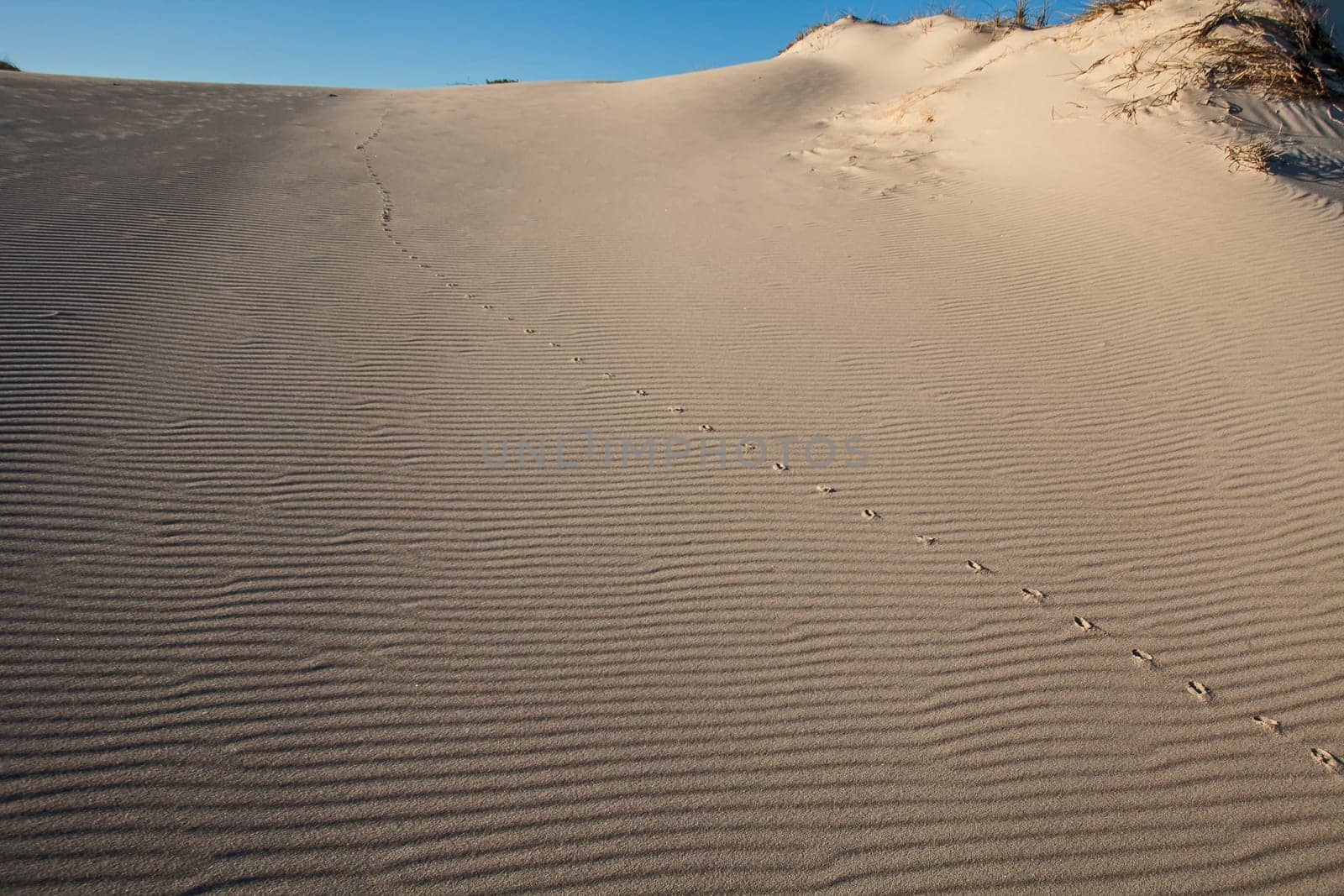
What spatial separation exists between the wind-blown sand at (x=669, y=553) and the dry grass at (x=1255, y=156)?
0.46m

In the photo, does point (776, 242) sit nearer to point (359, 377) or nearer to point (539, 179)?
point (539, 179)

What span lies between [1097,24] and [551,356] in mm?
12363

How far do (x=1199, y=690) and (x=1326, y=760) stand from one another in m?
0.44

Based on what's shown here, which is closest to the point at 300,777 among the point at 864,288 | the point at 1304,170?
the point at 864,288

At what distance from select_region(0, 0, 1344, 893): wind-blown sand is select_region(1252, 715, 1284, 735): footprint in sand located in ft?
0.16

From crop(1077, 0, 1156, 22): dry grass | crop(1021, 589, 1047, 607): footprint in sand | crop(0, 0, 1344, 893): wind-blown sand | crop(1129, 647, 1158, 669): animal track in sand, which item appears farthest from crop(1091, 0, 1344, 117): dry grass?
crop(1129, 647, 1158, 669): animal track in sand

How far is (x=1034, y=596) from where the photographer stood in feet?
12.1

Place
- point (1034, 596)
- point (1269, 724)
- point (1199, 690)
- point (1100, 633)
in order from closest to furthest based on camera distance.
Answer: point (1269, 724) → point (1199, 690) → point (1100, 633) → point (1034, 596)

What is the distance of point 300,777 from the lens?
8.46 feet

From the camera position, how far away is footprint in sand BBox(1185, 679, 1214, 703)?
A: 3.13m

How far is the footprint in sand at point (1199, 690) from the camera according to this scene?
3.13 m

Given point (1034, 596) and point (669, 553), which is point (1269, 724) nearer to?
point (1034, 596)

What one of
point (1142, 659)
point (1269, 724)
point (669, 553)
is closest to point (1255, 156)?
point (1142, 659)

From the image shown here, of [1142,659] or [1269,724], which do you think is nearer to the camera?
[1269,724]
